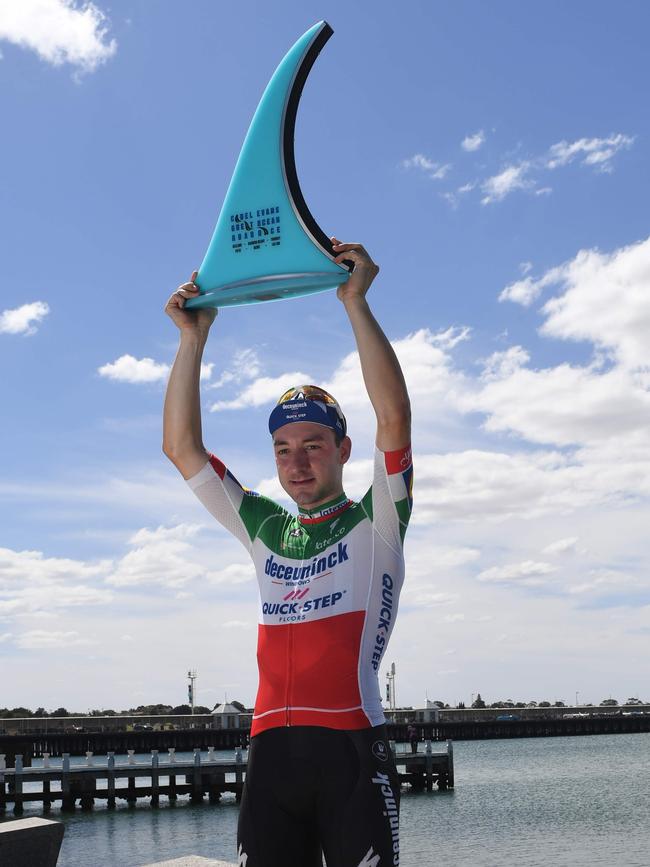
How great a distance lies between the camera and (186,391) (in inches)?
161

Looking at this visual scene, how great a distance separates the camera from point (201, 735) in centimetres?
7281

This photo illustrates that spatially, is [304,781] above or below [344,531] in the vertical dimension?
below

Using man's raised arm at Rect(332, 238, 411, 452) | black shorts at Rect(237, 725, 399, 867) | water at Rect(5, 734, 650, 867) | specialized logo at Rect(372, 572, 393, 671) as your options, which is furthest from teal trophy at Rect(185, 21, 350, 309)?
water at Rect(5, 734, 650, 867)

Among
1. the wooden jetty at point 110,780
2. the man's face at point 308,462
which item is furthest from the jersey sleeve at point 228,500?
the wooden jetty at point 110,780

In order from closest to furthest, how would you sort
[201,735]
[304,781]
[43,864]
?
[304,781], [43,864], [201,735]

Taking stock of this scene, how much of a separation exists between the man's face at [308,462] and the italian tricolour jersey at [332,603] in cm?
7

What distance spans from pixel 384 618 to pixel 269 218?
5.76 ft

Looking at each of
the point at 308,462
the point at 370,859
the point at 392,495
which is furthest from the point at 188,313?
the point at 370,859

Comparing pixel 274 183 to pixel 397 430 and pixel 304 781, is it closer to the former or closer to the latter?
pixel 397 430

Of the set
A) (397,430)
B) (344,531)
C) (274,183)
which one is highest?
(274,183)

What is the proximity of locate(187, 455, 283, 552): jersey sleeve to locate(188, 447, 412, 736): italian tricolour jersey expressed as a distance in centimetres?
15

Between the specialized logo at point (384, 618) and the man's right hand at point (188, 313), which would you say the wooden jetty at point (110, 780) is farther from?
the specialized logo at point (384, 618)

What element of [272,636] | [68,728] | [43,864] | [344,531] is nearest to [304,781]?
[272,636]

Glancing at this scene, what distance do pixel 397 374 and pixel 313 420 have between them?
41 cm
